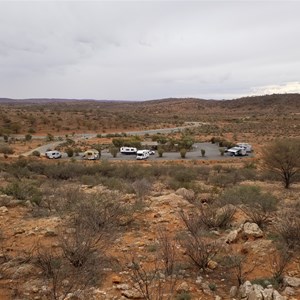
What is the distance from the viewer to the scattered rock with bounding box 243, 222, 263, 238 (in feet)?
30.3

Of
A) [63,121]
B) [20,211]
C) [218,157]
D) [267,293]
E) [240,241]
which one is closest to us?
[267,293]

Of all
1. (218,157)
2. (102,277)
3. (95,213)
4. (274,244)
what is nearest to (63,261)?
(102,277)

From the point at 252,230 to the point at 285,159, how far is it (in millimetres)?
12440

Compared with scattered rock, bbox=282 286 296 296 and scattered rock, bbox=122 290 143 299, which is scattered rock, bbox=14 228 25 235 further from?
scattered rock, bbox=282 286 296 296

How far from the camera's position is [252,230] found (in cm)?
940

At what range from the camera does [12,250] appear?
8.74m

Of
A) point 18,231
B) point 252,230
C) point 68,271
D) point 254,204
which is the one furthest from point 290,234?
point 18,231

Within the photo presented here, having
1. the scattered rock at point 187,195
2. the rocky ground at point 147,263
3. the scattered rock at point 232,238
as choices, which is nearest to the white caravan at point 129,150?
the scattered rock at point 187,195

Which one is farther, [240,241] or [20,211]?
[20,211]

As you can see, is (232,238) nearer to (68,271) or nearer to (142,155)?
(68,271)

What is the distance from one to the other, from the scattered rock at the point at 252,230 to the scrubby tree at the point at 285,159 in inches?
470

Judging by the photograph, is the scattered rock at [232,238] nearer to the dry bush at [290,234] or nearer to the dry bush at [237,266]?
the dry bush at [237,266]

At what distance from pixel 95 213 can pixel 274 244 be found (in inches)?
204

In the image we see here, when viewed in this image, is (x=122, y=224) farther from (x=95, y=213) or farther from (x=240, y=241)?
(x=240, y=241)
